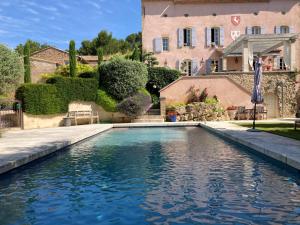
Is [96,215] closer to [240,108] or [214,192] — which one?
[214,192]

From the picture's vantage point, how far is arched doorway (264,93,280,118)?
84.7 feet

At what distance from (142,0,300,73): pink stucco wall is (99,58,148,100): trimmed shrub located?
7.48 m

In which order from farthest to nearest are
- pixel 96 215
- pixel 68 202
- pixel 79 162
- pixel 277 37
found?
1. pixel 277 37
2. pixel 79 162
3. pixel 68 202
4. pixel 96 215

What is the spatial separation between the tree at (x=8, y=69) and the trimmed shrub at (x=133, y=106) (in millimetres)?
7497

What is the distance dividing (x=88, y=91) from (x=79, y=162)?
15261 mm

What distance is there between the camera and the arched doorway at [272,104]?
25.8m

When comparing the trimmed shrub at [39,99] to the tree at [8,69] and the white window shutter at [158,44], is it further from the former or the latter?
the white window shutter at [158,44]

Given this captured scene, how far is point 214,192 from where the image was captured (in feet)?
20.5

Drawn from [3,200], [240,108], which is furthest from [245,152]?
[240,108]

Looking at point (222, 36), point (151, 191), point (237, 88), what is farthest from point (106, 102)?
point (151, 191)

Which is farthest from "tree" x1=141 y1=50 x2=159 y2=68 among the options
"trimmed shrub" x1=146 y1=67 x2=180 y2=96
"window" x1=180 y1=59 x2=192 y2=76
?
"window" x1=180 y1=59 x2=192 y2=76

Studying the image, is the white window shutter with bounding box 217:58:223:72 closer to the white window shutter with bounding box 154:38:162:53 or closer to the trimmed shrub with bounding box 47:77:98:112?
the white window shutter with bounding box 154:38:162:53

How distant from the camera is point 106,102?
81.1 feet

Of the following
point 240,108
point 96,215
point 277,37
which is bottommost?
point 96,215
